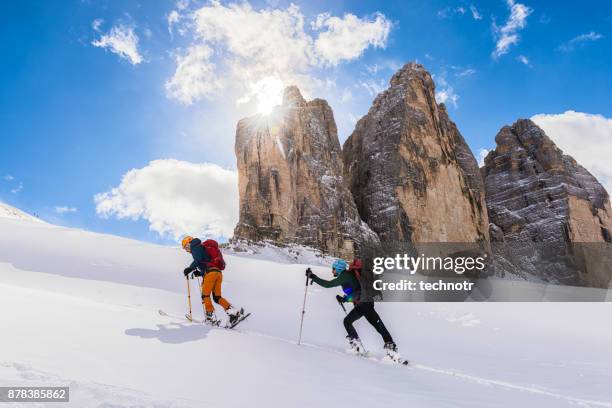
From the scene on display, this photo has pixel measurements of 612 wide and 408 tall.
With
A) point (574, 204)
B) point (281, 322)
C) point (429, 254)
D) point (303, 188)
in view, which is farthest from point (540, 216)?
point (281, 322)

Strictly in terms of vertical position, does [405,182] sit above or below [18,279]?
above

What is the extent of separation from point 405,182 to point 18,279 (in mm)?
50243

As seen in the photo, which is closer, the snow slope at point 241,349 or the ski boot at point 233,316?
the snow slope at point 241,349

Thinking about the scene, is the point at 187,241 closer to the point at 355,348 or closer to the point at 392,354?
the point at 355,348

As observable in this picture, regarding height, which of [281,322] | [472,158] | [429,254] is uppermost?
[472,158]

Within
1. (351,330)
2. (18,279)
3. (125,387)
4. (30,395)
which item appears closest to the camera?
(30,395)

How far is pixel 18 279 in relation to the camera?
9.59 meters

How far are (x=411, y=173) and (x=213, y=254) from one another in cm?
5147

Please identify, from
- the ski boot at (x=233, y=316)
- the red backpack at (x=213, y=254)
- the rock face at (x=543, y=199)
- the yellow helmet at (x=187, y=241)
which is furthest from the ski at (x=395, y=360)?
the rock face at (x=543, y=199)

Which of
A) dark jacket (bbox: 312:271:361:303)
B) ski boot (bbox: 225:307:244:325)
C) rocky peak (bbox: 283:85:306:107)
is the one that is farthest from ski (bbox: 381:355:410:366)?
rocky peak (bbox: 283:85:306:107)

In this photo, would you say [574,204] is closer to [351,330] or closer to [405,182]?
[405,182]

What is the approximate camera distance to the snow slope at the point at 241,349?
3.40 m

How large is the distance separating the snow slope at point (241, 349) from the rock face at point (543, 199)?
65810mm

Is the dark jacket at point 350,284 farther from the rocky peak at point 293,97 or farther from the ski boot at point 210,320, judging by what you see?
the rocky peak at point 293,97
